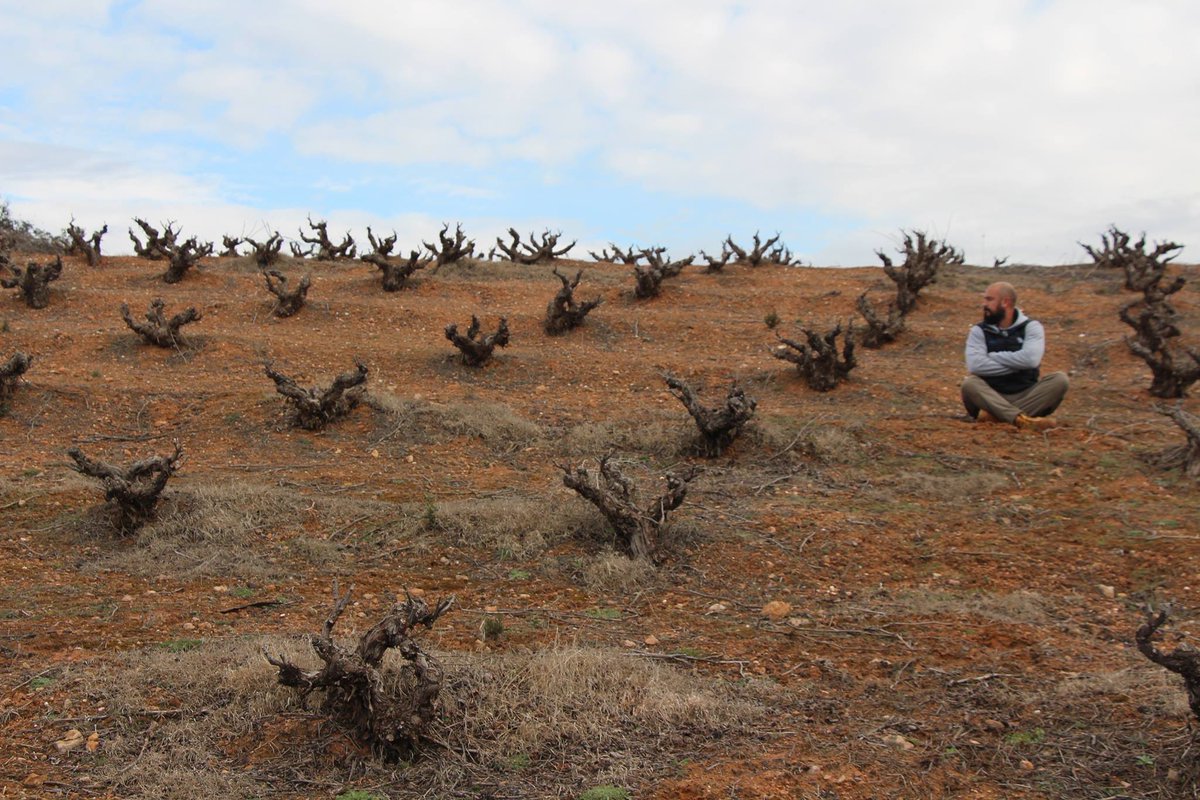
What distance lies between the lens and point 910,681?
4090 millimetres

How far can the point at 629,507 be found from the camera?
222 inches

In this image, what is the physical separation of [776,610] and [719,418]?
8.94 feet

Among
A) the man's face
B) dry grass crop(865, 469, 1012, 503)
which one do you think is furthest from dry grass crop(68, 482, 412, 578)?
the man's face

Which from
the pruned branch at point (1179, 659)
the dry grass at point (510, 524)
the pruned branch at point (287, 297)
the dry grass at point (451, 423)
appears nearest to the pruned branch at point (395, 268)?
the pruned branch at point (287, 297)

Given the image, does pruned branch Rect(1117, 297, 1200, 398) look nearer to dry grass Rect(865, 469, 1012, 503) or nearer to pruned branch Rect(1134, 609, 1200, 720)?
dry grass Rect(865, 469, 1012, 503)

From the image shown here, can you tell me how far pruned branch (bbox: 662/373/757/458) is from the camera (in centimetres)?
747

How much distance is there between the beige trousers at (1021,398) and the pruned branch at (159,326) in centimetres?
784

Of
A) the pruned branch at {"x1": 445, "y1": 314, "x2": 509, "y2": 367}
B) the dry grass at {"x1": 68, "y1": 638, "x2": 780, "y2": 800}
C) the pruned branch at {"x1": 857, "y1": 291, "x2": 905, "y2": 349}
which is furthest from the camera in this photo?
the pruned branch at {"x1": 857, "y1": 291, "x2": 905, "y2": 349}

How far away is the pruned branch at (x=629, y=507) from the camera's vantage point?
5.62 meters

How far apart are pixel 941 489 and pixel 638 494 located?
6.98ft

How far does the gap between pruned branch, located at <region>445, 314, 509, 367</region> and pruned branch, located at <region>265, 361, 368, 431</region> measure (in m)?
1.66

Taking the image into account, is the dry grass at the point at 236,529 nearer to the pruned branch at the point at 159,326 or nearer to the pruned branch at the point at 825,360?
the pruned branch at the point at 159,326

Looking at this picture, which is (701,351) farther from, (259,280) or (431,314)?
(259,280)

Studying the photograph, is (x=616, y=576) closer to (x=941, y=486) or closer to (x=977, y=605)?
(x=977, y=605)
